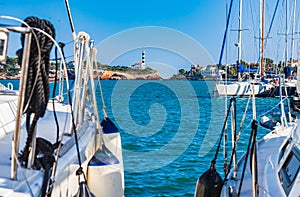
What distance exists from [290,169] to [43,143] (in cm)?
201

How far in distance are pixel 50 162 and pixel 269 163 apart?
206cm

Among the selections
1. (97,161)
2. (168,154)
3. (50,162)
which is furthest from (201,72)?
(50,162)

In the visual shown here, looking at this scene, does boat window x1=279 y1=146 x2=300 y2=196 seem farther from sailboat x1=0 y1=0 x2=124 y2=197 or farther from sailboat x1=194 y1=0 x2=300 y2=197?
sailboat x1=0 y1=0 x2=124 y2=197

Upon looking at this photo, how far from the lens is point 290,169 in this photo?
3.30m

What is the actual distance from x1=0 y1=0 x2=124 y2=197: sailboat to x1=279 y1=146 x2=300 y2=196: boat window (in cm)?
152

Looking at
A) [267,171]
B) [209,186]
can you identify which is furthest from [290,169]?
[209,186]

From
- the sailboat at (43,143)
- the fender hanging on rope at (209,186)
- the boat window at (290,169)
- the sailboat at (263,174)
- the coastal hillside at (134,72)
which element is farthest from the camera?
the coastal hillside at (134,72)

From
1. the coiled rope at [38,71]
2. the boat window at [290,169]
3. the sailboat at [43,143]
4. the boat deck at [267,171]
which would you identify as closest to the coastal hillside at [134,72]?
the sailboat at [43,143]

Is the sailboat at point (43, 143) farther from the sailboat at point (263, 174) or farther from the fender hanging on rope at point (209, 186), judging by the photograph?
the sailboat at point (263, 174)

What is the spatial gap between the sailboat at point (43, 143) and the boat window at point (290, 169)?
1.52 meters

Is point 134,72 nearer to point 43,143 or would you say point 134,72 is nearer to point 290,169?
point 290,169

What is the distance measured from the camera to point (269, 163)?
3621 millimetres

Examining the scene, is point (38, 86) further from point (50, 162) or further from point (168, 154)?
point (168, 154)

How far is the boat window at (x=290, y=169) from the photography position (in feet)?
10.2
